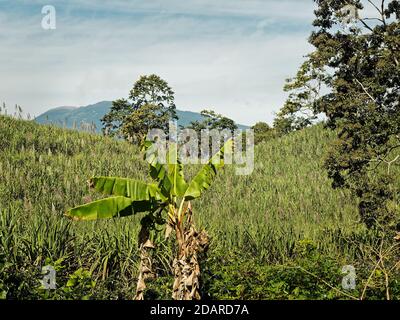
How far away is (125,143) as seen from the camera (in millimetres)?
23844

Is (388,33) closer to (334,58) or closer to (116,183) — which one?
(334,58)

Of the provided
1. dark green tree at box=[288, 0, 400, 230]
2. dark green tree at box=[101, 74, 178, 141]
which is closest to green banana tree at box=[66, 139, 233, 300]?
dark green tree at box=[288, 0, 400, 230]

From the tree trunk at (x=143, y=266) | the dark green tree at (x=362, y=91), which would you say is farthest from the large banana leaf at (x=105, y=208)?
the dark green tree at (x=362, y=91)

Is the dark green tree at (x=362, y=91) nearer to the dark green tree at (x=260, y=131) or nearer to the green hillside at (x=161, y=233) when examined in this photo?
the green hillside at (x=161, y=233)

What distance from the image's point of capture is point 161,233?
29.5 feet

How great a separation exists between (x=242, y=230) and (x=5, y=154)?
10965 mm

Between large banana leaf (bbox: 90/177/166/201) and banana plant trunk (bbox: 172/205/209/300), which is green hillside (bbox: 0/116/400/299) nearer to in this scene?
banana plant trunk (bbox: 172/205/209/300)

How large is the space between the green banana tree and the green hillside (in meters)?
0.66

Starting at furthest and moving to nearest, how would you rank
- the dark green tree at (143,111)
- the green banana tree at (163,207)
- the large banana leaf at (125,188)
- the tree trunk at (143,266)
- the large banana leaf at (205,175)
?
1. the dark green tree at (143,111)
2. the large banana leaf at (205,175)
3. the large banana leaf at (125,188)
4. the green banana tree at (163,207)
5. the tree trunk at (143,266)

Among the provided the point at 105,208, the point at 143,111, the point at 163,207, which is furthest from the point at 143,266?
the point at 143,111

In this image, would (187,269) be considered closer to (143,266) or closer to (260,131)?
(143,266)

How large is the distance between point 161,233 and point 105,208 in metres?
2.35

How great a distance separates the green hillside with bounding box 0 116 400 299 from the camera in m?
7.05

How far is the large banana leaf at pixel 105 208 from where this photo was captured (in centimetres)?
665
